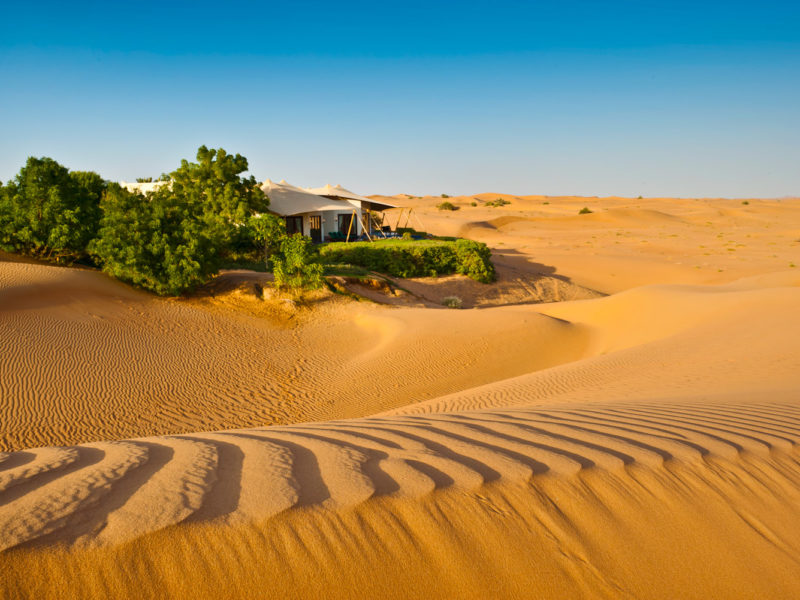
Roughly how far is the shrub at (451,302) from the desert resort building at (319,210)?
31.1 feet

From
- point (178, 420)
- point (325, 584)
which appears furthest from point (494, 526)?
point (178, 420)

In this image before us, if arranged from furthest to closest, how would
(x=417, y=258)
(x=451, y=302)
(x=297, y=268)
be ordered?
1. (x=417, y=258)
2. (x=451, y=302)
3. (x=297, y=268)

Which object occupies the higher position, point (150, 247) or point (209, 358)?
point (150, 247)

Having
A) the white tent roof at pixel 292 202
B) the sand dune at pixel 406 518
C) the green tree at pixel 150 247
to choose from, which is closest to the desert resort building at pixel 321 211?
the white tent roof at pixel 292 202

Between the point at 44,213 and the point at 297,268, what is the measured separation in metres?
7.37

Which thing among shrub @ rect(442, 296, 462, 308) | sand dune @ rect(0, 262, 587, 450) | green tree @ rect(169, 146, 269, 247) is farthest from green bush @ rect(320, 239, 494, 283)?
sand dune @ rect(0, 262, 587, 450)

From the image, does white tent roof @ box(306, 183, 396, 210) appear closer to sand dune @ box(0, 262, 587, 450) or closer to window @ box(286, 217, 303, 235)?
window @ box(286, 217, 303, 235)

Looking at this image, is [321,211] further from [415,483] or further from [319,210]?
[415,483]

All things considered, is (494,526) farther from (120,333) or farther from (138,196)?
(138,196)

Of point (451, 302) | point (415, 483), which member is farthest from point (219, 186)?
point (415, 483)

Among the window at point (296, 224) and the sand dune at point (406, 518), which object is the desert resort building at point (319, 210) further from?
the sand dune at point (406, 518)

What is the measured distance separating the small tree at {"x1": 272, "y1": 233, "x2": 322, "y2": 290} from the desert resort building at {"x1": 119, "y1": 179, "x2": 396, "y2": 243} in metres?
12.0

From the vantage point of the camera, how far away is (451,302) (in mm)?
20688

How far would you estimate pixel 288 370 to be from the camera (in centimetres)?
1192
